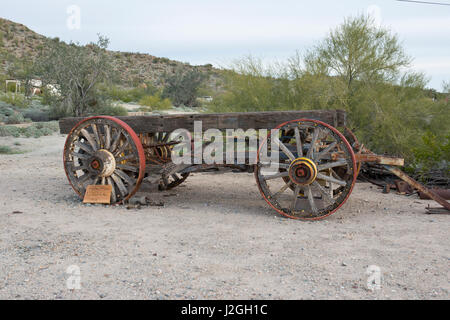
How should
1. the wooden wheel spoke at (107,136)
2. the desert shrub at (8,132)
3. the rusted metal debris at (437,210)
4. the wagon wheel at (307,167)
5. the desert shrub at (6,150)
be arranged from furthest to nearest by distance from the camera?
the desert shrub at (8,132)
the desert shrub at (6,150)
the wooden wheel spoke at (107,136)
the rusted metal debris at (437,210)
the wagon wheel at (307,167)

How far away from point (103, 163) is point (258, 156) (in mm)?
2129

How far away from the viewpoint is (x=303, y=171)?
4.95 meters

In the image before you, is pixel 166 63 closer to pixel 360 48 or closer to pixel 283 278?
pixel 360 48

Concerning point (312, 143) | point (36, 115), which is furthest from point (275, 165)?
point (36, 115)

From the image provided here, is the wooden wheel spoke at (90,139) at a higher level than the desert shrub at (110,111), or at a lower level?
lower

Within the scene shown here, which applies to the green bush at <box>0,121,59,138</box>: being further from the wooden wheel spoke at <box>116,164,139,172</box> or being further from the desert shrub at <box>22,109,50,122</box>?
the wooden wheel spoke at <box>116,164,139,172</box>

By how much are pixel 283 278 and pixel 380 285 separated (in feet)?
2.38

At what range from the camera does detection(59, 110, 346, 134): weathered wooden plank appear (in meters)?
5.13

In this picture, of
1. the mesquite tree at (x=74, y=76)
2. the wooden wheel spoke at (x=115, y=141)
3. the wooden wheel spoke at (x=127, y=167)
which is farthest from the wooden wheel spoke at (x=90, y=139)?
the mesquite tree at (x=74, y=76)

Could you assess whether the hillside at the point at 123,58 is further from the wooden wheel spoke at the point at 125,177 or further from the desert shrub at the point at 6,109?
the wooden wheel spoke at the point at 125,177

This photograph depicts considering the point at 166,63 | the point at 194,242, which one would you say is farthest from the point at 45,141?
the point at 166,63

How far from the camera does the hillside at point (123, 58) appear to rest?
169ft

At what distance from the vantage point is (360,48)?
937 centimetres

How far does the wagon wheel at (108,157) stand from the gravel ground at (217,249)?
0.31 metres
